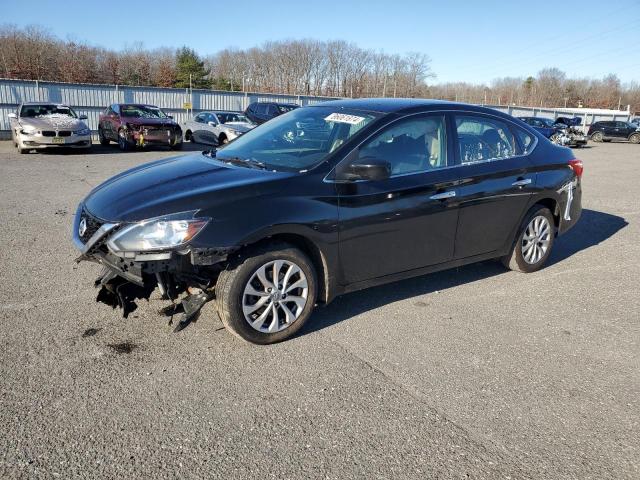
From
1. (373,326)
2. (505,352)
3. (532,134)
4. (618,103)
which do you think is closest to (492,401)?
(505,352)

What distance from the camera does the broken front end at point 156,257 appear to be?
10.7 ft

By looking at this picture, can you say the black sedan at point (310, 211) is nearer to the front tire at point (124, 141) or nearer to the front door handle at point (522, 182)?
the front door handle at point (522, 182)

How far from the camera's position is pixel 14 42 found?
166 feet

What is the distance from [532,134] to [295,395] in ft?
12.9

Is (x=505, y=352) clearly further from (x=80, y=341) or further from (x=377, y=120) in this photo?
(x=80, y=341)

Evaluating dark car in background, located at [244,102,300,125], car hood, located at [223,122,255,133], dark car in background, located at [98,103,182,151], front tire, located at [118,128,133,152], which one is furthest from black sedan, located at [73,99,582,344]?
dark car in background, located at [244,102,300,125]

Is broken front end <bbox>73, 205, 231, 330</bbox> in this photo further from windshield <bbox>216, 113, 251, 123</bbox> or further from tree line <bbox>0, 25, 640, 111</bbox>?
tree line <bbox>0, 25, 640, 111</bbox>

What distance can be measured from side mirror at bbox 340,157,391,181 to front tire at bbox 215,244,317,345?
2.31 ft

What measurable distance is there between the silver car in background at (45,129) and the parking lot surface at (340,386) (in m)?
11.7

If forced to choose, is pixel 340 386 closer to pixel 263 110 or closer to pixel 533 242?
pixel 533 242

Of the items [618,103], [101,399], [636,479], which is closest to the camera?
[636,479]

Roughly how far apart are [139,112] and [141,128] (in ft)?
4.36

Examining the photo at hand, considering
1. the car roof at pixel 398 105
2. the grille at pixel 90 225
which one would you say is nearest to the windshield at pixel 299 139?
the car roof at pixel 398 105

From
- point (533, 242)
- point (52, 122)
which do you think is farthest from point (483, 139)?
point (52, 122)
